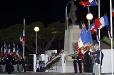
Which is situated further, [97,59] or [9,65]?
[9,65]

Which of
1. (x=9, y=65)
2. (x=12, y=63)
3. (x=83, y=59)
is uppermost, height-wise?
(x=83, y=59)

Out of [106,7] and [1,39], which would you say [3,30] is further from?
[106,7]

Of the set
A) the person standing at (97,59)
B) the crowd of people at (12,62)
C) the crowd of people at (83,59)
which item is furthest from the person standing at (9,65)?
the person standing at (97,59)

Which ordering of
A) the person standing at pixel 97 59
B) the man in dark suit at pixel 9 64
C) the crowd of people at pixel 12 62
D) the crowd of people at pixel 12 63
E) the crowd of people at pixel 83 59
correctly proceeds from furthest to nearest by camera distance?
1. the crowd of people at pixel 12 62
2. the crowd of people at pixel 12 63
3. the man in dark suit at pixel 9 64
4. the crowd of people at pixel 83 59
5. the person standing at pixel 97 59

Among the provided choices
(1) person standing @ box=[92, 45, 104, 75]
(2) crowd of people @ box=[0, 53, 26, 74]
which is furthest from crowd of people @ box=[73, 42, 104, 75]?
(2) crowd of people @ box=[0, 53, 26, 74]

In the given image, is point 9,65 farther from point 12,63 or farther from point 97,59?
point 97,59

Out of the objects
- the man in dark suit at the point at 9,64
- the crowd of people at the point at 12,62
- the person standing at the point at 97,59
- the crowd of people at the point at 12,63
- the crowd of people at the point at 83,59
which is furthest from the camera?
the crowd of people at the point at 12,62

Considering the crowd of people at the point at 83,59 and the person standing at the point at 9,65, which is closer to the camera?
the crowd of people at the point at 83,59

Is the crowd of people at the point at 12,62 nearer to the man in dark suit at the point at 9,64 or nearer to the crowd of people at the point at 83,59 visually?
the man in dark suit at the point at 9,64

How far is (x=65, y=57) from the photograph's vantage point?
39.1 metres

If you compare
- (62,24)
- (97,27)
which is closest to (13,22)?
(62,24)

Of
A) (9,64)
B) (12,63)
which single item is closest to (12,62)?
(12,63)

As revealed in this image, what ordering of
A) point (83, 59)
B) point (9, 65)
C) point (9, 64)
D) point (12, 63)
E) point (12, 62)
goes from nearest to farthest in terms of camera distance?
point (83, 59) < point (9, 64) < point (9, 65) < point (12, 63) < point (12, 62)

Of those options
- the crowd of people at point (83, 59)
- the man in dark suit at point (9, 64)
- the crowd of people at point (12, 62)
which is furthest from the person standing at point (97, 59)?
the crowd of people at point (12, 62)
